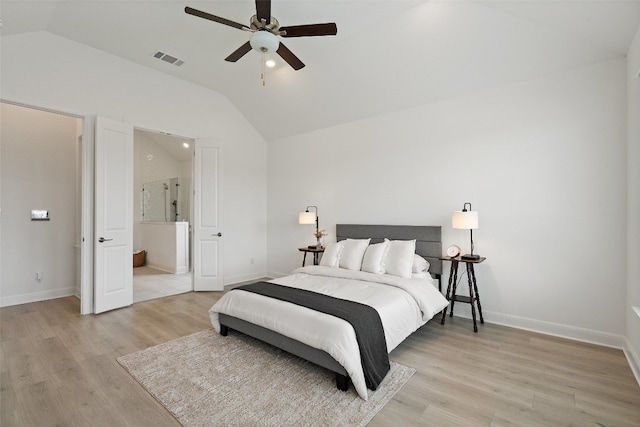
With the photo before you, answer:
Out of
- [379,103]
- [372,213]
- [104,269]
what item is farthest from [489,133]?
[104,269]

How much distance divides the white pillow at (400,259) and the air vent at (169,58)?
4.21 metres

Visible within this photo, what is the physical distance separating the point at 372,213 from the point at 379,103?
5.66 feet

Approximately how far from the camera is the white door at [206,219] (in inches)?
204

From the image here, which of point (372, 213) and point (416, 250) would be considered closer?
point (416, 250)

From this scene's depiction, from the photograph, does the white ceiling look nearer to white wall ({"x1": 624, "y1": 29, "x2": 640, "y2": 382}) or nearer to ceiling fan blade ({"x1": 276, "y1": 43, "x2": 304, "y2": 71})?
white wall ({"x1": 624, "y1": 29, "x2": 640, "y2": 382})

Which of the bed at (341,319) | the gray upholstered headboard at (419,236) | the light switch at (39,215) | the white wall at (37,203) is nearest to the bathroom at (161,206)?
the white wall at (37,203)

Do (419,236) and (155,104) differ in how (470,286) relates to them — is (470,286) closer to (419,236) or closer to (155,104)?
(419,236)

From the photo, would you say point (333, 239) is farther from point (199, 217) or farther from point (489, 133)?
point (489, 133)

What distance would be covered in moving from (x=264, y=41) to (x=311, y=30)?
44 centimetres

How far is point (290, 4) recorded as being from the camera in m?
3.16

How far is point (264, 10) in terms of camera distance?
2.47m

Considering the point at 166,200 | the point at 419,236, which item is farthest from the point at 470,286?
the point at 166,200

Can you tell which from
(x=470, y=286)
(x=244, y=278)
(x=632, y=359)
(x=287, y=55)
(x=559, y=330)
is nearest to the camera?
(x=632, y=359)

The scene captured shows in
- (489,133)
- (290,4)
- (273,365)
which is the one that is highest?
(290,4)
